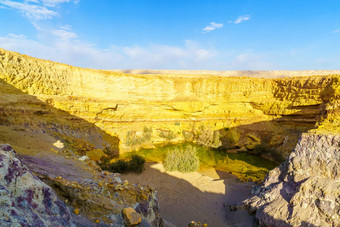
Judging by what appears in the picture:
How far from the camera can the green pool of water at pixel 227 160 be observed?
40.2 feet

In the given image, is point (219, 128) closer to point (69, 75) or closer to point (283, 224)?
point (283, 224)

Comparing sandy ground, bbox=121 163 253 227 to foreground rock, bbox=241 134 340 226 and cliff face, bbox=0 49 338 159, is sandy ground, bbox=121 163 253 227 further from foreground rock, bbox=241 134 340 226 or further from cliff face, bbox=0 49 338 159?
cliff face, bbox=0 49 338 159

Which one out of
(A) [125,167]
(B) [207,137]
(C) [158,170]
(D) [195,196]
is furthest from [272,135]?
(A) [125,167]

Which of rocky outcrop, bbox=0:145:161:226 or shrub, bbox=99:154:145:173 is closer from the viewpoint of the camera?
rocky outcrop, bbox=0:145:161:226

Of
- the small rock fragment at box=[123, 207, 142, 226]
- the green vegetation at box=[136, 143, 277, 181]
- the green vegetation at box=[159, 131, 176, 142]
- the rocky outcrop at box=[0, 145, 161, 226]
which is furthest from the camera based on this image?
the green vegetation at box=[159, 131, 176, 142]

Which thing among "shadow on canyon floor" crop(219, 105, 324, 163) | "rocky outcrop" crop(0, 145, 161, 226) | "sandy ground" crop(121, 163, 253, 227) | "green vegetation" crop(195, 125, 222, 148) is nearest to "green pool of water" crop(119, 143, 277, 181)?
"green vegetation" crop(195, 125, 222, 148)

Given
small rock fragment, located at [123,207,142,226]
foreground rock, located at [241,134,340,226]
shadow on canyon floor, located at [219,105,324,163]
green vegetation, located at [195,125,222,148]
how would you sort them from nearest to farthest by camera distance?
1. small rock fragment, located at [123,207,142,226]
2. foreground rock, located at [241,134,340,226]
3. shadow on canyon floor, located at [219,105,324,163]
4. green vegetation, located at [195,125,222,148]

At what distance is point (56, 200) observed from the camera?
2.71m

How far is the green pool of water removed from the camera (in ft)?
40.2

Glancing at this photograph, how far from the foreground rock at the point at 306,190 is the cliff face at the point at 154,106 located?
26.7 feet

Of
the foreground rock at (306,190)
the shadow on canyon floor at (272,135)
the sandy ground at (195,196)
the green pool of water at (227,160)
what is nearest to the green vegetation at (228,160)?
the green pool of water at (227,160)

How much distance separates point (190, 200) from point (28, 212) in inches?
277

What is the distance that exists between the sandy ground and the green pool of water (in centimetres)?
139

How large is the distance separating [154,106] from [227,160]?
295 inches
